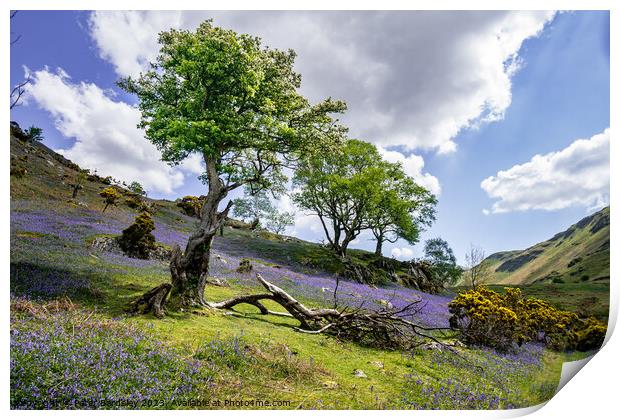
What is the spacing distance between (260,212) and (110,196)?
5.82 meters

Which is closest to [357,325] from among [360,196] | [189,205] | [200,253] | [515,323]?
[515,323]

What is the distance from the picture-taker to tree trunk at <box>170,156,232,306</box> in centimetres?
991

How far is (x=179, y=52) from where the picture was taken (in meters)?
10.0

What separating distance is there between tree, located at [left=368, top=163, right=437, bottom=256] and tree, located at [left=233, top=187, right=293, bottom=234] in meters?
4.70

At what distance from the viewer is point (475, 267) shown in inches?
421

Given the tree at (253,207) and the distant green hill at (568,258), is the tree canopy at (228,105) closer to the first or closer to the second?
the tree at (253,207)

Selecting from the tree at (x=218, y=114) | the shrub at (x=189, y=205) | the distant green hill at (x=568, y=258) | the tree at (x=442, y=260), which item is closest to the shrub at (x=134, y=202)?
the shrub at (x=189, y=205)

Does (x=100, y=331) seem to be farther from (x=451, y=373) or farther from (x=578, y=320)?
(x=578, y=320)

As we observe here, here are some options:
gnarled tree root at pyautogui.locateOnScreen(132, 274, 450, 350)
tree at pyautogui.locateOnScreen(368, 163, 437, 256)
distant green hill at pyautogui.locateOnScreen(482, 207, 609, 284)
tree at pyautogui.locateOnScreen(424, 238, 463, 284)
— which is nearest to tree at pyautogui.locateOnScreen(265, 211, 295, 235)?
tree at pyautogui.locateOnScreen(368, 163, 437, 256)

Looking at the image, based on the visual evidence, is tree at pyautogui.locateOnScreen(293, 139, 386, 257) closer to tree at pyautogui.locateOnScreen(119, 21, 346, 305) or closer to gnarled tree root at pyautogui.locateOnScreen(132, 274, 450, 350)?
tree at pyautogui.locateOnScreen(119, 21, 346, 305)

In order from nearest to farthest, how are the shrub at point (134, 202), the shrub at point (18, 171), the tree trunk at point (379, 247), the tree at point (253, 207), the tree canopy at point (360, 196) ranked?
the shrub at point (18, 171) < the shrub at point (134, 202) < the tree at point (253, 207) < the tree canopy at point (360, 196) < the tree trunk at point (379, 247)

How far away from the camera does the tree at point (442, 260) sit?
36.2 feet

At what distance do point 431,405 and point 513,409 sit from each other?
2381 millimetres

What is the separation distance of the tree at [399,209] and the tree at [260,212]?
4703 mm
